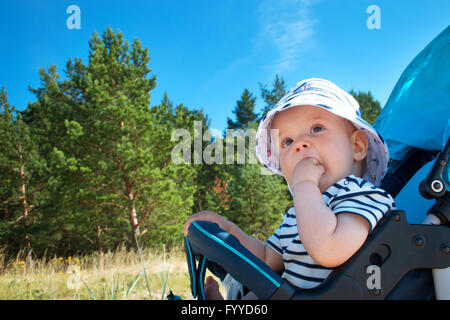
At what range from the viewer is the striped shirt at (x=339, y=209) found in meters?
0.89

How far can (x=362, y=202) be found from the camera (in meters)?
0.92

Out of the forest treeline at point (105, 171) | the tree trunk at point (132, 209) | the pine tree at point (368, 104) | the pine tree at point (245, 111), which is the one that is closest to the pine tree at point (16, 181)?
the forest treeline at point (105, 171)

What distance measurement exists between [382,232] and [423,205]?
530 millimetres

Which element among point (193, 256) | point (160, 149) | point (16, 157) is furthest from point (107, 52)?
point (193, 256)

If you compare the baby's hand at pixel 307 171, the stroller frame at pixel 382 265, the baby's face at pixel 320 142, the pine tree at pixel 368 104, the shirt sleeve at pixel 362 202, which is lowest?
the stroller frame at pixel 382 265

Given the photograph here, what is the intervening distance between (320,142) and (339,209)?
0.87 ft

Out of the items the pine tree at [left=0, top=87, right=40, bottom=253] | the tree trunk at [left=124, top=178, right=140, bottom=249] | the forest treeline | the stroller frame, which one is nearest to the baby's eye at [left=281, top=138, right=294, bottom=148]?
the stroller frame

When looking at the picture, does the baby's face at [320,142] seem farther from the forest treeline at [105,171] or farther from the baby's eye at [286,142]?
the forest treeline at [105,171]

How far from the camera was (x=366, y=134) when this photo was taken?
3.92 feet

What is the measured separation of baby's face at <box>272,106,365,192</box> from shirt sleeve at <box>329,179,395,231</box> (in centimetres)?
9

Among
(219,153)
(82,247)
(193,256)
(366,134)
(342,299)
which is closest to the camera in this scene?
(342,299)

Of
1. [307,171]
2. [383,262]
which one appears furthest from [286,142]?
[383,262]

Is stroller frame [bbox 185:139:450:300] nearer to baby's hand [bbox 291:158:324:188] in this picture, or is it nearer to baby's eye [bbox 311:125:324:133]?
baby's hand [bbox 291:158:324:188]
